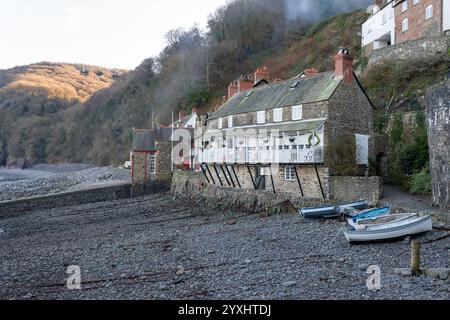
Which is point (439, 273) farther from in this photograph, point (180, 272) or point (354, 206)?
point (354, 206)

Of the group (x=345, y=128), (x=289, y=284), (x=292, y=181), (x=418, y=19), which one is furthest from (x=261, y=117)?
(x=289, y=284)

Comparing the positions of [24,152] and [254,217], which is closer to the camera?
[254,217]

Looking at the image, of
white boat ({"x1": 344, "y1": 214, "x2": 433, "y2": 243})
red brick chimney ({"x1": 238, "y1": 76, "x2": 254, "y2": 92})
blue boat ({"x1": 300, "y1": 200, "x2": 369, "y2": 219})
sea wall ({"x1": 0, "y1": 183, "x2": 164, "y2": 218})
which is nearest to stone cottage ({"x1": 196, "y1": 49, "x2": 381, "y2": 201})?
blue boat ({"x1": 300, "y1": 200, "x2": 369, "y2": 219})

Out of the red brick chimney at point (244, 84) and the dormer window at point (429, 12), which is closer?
the dormer window at point (429, 12)

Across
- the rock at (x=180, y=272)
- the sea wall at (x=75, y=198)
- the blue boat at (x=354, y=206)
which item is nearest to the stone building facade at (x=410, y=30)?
the blue boat at (x=354, y=206)

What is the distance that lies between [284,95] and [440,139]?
9714 mm

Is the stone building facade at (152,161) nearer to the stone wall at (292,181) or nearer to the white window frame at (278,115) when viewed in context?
the stone wall at (292,181)

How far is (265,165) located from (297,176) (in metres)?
2.29

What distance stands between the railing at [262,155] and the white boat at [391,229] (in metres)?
7.18

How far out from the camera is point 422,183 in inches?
744

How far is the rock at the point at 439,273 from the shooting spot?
934cm

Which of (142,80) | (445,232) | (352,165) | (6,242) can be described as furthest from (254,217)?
(142,80)

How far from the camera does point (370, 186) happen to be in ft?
59.1

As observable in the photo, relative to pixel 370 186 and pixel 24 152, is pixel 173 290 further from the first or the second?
pixel 24 152
